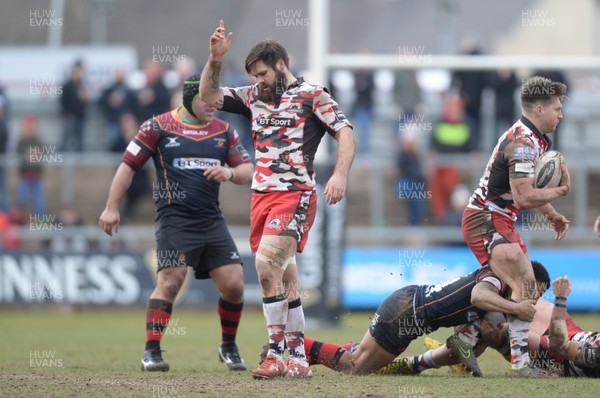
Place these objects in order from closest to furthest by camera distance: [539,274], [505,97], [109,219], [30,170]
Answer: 1. [539,274]
2. [109,219]
3. [505,97]
4. [30,170]

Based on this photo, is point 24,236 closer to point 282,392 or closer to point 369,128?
point 369,128

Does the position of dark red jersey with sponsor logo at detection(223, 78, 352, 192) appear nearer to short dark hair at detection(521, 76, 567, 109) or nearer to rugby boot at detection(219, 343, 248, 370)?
short dark hair at detection(521, 76, 567, 109)

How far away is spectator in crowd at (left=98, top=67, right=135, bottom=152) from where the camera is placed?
840 inches

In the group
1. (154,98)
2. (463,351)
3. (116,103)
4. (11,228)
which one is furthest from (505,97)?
(463,351)

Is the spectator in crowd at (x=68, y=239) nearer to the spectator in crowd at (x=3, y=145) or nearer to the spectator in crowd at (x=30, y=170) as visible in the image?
the spectator in crowd at (x=30, y=170)

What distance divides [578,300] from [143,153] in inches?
438

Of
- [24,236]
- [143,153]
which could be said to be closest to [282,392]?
[143,153]

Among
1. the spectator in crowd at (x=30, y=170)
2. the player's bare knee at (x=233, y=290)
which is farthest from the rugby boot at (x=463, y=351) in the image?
the spectator in crowd at (x=30, y=170)

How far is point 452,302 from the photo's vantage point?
8.44 m

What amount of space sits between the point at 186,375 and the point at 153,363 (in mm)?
590

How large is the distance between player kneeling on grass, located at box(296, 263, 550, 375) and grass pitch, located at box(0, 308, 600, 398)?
20 centimetres

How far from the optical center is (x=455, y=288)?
848cm

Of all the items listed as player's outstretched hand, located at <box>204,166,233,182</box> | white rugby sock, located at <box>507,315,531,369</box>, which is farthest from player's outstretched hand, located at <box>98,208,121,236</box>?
white rugby sock, located at <box>507,315,531,369</box>

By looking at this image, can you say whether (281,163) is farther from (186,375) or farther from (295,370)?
(186,375)
